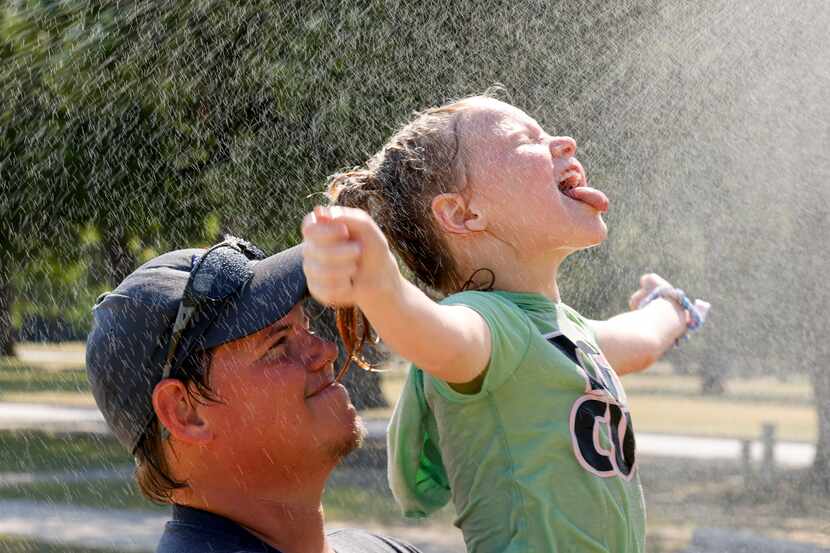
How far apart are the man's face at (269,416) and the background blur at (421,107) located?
3377 mm

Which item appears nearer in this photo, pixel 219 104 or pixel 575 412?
pixel 575 412

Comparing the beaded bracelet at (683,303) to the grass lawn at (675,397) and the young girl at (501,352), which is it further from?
the grass lawn at (675,397)

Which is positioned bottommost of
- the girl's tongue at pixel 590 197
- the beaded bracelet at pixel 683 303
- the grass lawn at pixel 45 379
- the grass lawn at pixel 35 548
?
the grass lawn at pixel 45 379

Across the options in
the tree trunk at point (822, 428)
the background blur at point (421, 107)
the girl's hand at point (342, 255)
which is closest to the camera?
the girl's hand at point (342, 255)

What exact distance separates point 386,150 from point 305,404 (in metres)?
0.61

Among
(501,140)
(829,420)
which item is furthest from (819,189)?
(501,140)

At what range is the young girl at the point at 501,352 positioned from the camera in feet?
7.50

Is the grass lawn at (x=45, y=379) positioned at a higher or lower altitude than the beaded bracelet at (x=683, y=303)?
lower

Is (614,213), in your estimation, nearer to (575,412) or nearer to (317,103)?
(317,103)

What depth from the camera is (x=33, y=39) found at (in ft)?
28.0

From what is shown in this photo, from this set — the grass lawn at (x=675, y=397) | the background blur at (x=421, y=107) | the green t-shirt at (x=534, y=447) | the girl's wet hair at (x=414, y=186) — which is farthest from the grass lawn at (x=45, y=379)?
the green t-shirt at (x=534, y=447)

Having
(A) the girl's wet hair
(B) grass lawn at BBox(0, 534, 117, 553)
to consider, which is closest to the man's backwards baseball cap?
(A) the girl's wet hair

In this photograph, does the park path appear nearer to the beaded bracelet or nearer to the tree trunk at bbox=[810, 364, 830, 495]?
the tree trunk at bbox=[810, 364, 830, 495]

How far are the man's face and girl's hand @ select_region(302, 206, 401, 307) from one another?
0.58m
